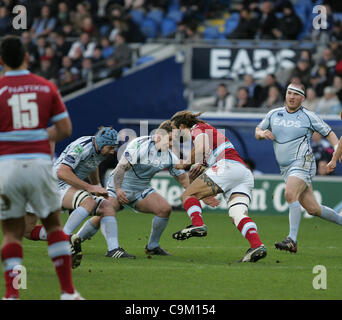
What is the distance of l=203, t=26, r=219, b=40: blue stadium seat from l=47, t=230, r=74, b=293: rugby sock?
51.1ft

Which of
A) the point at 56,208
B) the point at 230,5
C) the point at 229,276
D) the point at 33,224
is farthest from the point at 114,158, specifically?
the point at 56,208

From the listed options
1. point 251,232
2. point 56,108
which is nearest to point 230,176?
point 251,232

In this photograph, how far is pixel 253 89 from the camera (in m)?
18.8

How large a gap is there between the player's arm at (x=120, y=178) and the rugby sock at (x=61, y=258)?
317 cm

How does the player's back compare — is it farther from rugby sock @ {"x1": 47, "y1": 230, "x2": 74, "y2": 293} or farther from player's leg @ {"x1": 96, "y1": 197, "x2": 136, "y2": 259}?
player's leg @ {"x1": 96, "y1": 197, "x2": 136, "y2": 259}

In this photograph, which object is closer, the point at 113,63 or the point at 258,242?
the point at 258,242

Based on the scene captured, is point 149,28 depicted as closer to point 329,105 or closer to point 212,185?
point 329,105

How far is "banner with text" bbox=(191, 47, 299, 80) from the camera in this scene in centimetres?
1912

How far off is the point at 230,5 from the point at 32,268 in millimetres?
15503

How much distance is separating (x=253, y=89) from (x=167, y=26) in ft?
15.0

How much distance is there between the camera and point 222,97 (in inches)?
742

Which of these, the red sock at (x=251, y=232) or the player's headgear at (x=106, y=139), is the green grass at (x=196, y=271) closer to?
the red sock at (x=251, y=232)
